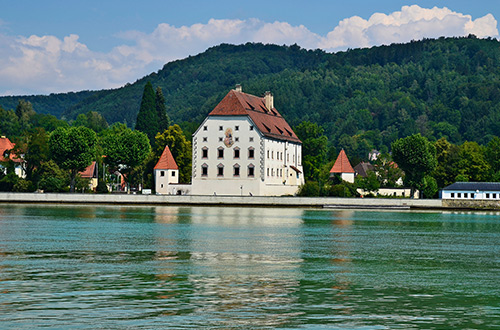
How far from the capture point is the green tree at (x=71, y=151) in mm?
121000

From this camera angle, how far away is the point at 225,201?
370 ft

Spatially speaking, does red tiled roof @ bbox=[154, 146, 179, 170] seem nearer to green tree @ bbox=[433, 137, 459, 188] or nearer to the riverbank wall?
the riverbank wall

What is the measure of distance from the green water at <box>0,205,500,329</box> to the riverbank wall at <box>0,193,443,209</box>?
5166 cm

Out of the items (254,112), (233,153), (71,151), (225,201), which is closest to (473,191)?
(254,112)

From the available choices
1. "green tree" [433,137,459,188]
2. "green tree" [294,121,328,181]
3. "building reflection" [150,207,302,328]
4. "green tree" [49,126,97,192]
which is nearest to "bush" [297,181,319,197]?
"green tree" [294,121,328,181]

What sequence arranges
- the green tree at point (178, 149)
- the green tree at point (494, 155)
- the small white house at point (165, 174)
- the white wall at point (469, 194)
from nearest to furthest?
the white wall at point (469, 194) < the small white house at point (165, 174) < the green tree at point (494, 155) < the green tree at point (178, 149)

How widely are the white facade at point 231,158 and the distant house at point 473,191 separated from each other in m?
27.6

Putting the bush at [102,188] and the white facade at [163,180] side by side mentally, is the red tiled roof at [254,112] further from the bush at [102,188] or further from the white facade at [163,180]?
the bush at [102,188]

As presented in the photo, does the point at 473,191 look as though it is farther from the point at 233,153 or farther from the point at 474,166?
the point at 233,153

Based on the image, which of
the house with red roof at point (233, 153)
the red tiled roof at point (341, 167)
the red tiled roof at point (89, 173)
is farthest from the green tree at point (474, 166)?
the red tiled roof at point (89, 173)

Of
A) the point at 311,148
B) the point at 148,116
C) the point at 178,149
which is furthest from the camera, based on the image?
the point at 148,116

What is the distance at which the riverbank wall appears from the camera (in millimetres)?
112562

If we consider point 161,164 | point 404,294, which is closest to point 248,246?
point 404,294

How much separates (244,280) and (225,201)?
8085 centimetres
